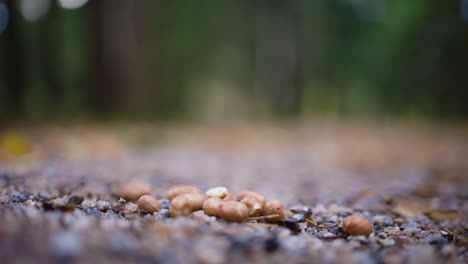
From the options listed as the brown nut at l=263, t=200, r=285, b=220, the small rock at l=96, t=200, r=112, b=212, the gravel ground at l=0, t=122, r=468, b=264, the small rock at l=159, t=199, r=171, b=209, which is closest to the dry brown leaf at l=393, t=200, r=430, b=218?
the gravel ground at l=0, t=122, r=468, b=264

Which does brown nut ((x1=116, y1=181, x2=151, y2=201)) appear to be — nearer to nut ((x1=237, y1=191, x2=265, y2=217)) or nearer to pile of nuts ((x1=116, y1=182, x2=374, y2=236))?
pile of nuts ((x1=116, y1=182, x2=374, y2=236))

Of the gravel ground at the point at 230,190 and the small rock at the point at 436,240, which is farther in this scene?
the small rock at the point at 436,240

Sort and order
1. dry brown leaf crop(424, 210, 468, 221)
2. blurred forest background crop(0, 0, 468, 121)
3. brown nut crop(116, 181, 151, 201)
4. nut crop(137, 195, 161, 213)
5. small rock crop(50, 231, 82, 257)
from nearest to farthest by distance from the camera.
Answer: small rock crop(50, 231, 82, 257) → nut crop(137, 195, 161, 213) → brown nut crop(116, 181, 151, 201) → dry brown leaf crop(424, 210, 468, 221) → blurred forest background crop(0, 0, 468, 121)

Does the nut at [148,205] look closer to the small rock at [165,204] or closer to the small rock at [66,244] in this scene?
the small rock at [165,204]

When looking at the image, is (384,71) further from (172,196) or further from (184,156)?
(172,196)

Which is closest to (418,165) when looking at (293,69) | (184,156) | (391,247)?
(184,156)

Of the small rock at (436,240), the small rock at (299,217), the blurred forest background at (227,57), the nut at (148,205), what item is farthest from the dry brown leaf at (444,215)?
the blurred forest background at (227,57)
